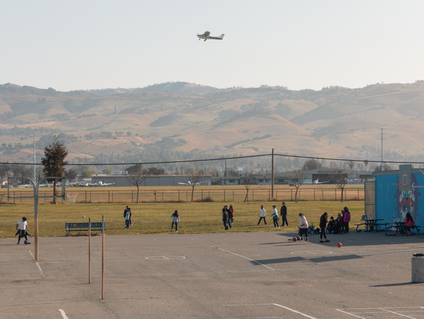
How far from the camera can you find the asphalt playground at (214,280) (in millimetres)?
13836

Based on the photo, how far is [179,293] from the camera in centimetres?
1608

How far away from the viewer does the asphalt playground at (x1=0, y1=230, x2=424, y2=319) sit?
1384 cm

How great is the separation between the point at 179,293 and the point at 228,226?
22.4 metres

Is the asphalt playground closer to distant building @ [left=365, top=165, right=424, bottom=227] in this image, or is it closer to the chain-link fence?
distant building @ [left=365, top=165, right=424, bottom=227]

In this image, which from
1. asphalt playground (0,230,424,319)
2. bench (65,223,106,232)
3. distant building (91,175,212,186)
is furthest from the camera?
distant building (91,175,212,186)

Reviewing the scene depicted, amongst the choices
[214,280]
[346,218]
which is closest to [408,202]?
[346,218]

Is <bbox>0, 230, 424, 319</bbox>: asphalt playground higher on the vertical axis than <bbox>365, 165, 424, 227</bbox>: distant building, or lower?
lower

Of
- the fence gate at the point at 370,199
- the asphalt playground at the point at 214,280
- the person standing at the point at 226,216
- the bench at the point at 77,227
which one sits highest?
the fence gate at the point at 370,199

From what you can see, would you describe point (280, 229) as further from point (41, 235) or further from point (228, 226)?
point (41, 235)

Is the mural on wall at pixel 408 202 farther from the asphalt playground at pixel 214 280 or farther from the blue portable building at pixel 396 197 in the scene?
the asphalt playground at pixel 214 280

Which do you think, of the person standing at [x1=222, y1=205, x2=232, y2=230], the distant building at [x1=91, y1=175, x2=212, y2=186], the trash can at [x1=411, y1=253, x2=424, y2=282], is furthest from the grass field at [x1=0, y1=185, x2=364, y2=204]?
the distant building at [x1=91, y1=175, x2=212, y2=186]

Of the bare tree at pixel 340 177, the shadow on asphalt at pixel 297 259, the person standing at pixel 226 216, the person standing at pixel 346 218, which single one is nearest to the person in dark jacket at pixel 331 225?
the person standing at pixel 346 218

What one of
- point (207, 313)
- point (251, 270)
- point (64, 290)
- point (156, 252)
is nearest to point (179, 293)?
point (207, 313)

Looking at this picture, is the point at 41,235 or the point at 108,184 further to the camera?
the point at 108,184
